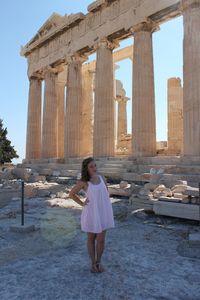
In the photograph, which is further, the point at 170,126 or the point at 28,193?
the point at 170,126

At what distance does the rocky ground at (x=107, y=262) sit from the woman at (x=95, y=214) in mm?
307

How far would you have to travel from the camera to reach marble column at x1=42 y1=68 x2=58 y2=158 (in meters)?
24.6

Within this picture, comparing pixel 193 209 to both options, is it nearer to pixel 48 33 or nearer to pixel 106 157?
pixel 106 157

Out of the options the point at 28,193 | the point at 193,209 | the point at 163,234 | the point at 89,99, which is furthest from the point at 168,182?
the point at 89,99

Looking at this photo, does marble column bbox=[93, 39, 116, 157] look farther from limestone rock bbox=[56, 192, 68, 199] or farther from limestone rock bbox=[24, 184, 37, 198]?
limestone rock bbox=[24, 184, 37, 198]

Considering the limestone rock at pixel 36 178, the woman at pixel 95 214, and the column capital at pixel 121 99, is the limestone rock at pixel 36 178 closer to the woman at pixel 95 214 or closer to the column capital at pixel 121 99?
the woman at pixel 95 214

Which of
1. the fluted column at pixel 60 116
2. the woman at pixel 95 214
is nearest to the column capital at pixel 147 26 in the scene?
the fluted column at pixel 60 116

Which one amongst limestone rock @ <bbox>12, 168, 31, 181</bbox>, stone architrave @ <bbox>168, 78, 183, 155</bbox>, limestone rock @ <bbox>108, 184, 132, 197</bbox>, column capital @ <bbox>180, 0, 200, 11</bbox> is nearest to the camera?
limestone rock @ <bbox>108, 184, 132, 197</bbox>

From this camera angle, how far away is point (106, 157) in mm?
18688

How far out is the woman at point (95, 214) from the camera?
438 centimetres

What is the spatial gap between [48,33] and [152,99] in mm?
12772

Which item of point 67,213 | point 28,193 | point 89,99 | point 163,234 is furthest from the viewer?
point 89,99

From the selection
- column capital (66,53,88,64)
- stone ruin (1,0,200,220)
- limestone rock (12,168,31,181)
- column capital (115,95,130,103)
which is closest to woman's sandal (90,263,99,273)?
stone ruin (1,0,200,220)

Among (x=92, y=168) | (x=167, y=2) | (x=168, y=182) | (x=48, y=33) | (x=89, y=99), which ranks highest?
(x=48, y=33)
